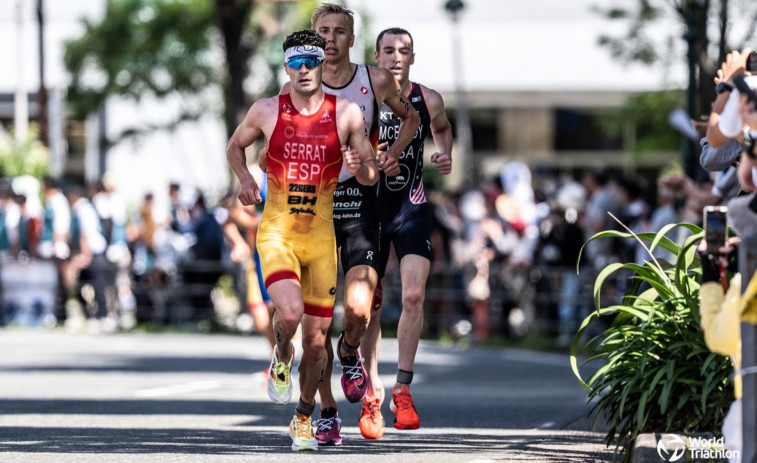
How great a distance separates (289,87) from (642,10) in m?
21.6

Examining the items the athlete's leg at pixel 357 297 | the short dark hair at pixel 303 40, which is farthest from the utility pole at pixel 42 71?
the short dark hair at pixel 303 40

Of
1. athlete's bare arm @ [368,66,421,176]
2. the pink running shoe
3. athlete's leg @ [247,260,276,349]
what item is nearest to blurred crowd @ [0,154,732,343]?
athlete's leg @ [247,260,276,349]

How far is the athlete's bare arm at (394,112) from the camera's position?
9.86m

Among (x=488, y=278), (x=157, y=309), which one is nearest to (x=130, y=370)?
(x=488, y=278)

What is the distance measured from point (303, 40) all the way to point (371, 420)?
2.30 meters

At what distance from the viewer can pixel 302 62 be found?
9.16 m

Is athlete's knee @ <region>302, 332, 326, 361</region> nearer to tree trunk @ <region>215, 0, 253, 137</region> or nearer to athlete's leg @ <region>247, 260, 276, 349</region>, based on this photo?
athlete's leg @ <region>247, 260, 276, 349</region>

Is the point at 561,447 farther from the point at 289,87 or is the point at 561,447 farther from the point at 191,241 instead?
the point at 191,241

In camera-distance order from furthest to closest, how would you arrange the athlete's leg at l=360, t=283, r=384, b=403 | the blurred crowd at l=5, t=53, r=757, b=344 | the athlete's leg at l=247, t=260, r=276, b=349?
→ 1. the blurred crowd at l=5, t=53, r=757, b=344
2. the athlete's leg at l=247, t=260, r=276, b=349
3. the athlete's leg at l=360, t=283, r=384, b=403

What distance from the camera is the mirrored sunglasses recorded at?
30.0 feet

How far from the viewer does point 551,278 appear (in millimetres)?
20875

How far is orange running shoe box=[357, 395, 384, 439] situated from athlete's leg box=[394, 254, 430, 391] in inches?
13.8

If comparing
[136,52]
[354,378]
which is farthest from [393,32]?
[136,52]

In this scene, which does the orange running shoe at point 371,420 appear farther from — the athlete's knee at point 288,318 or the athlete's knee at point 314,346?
the athlete's knee at point 288,318
